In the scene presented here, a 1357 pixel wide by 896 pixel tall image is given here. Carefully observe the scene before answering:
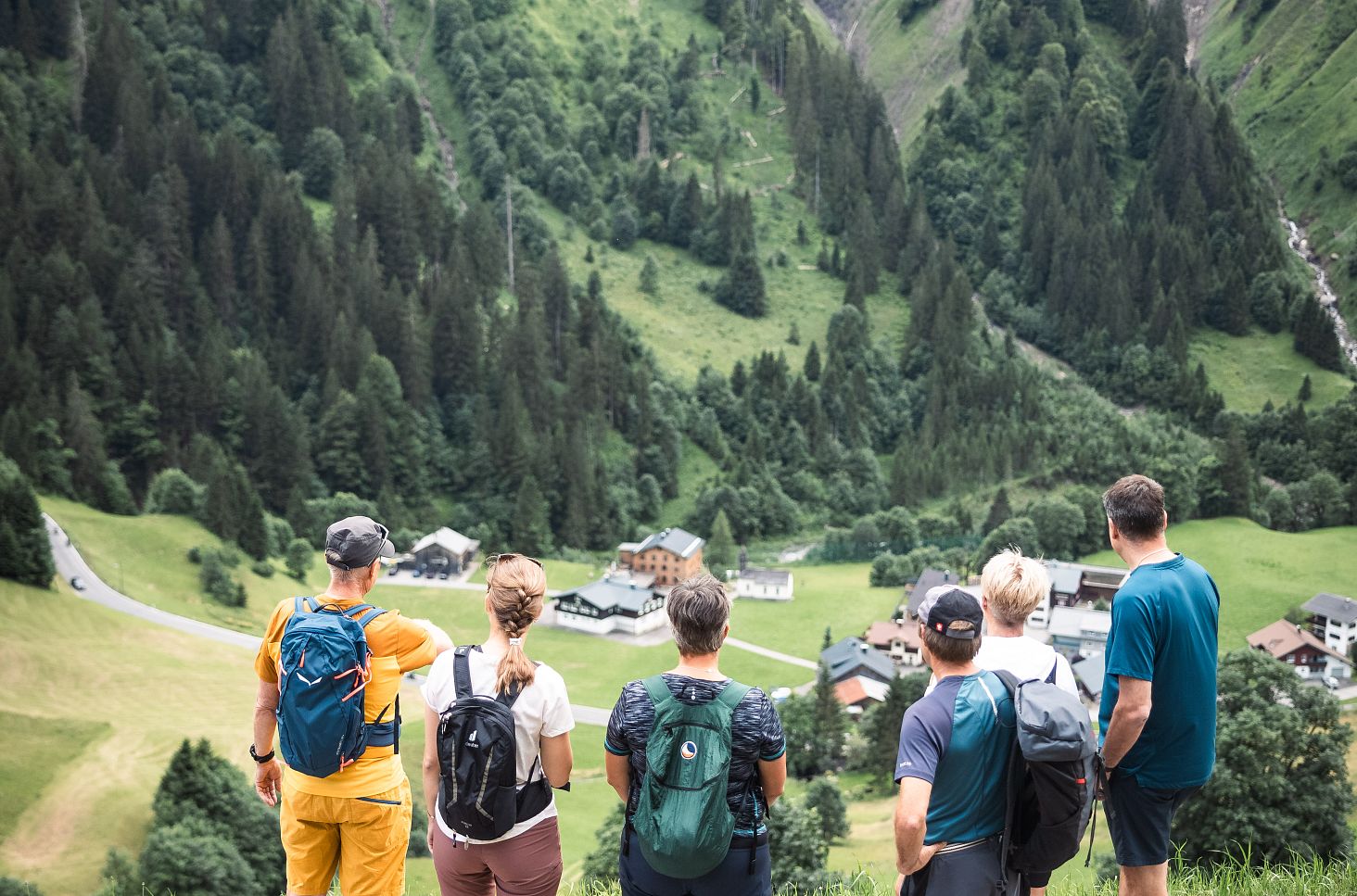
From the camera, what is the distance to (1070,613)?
61281 mm

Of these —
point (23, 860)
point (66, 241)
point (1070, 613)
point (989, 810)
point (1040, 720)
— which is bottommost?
point (23, 860)

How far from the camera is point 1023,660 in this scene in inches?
→ 249

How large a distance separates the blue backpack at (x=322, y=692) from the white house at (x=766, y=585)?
6216 cm

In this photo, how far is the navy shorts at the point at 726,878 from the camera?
597 centimetres

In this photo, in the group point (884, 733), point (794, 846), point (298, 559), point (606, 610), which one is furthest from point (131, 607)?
point (794, 846)

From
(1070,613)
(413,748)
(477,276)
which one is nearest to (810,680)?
(1070,613)

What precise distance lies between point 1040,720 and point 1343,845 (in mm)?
20348

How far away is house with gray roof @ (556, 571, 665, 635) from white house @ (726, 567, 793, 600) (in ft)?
26.5

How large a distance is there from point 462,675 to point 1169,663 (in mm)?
4423

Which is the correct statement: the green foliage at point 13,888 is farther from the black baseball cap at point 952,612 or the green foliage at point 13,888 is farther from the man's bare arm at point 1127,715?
the man's bare arm at point 1127,715

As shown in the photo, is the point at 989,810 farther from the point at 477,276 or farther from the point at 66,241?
the point at 477,276

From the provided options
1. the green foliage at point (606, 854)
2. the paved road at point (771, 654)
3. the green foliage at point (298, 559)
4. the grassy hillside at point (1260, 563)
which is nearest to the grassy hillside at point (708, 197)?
the green foliage at point (298, 559)

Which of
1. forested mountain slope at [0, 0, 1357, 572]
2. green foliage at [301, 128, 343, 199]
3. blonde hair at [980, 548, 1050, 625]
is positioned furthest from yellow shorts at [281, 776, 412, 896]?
green foliage at [301, 128, 343, 199]

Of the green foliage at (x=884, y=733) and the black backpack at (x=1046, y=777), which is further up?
the black backpack at (x=1046, y=777)
